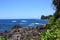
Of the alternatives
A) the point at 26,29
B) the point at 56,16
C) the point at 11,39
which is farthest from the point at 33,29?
the point at 56,16

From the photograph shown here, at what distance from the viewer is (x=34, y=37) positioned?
1212 cm

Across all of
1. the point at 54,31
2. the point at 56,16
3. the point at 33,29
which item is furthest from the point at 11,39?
the point at 56,16

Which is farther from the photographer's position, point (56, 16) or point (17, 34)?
point (56, 16)

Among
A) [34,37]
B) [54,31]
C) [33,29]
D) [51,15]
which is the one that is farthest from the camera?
[51,15]

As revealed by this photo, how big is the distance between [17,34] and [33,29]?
39.9 inches

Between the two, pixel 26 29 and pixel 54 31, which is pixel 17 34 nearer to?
pixel 26 29

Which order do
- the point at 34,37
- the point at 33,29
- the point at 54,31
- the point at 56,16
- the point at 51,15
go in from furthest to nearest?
the point at 51,15
the point at 56,16
the point at 33,29
the point at 34,37
the point at 54,31

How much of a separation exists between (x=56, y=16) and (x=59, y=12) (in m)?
0.31

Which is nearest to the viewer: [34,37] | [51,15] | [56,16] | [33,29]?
[34,37]

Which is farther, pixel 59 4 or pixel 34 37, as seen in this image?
pixel 59 4

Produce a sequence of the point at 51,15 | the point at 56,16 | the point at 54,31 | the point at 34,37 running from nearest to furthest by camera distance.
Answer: the point at 54,31 < the point at 34,37 < the point at 56,16 < the point at 51,15

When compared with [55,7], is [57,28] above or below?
below

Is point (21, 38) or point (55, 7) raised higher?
point (55, 7)

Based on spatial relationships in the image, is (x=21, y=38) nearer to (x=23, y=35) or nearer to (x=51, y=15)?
(x=23, y=35)
